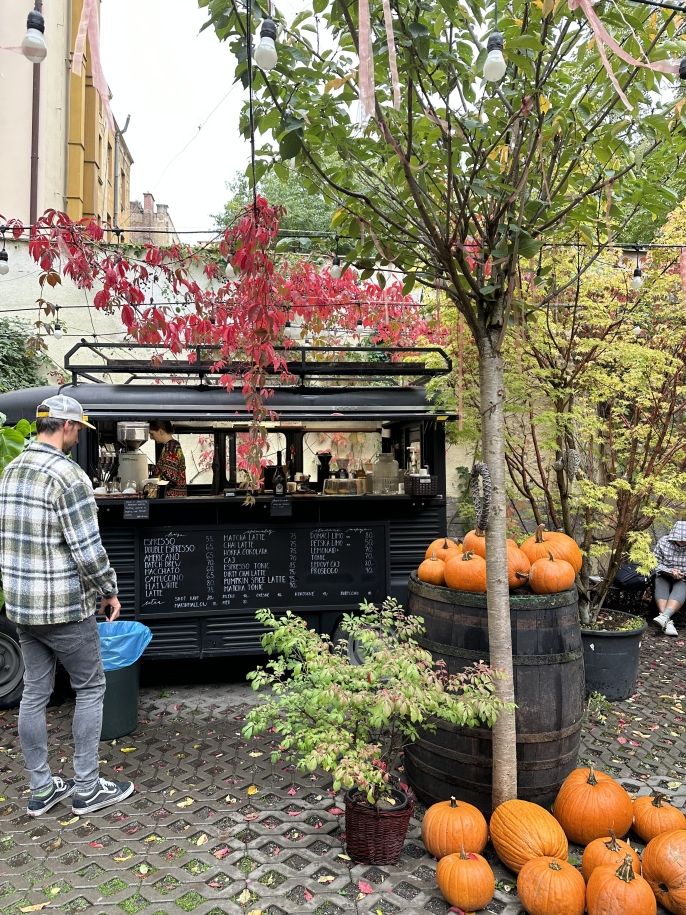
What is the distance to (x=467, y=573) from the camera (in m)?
3.45

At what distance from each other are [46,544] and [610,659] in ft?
14.4

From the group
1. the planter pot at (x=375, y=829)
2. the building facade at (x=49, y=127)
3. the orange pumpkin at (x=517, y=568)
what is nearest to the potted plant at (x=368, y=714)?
the planter pot at (x=375, y=829)

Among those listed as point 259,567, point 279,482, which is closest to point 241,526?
point 259,567

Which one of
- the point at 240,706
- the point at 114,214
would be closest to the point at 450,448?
the point at 240,706

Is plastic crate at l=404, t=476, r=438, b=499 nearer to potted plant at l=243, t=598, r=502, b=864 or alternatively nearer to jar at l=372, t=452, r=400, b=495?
jar at l=372, t=452, r=400, b=495

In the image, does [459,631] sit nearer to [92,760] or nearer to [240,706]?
[92,760]

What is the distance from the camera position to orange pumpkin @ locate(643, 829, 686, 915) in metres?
2.67

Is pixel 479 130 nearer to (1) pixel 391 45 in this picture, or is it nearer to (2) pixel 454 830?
(1) pixel 391 45

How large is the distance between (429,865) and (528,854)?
18.7 inches

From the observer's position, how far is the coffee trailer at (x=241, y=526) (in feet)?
17.1

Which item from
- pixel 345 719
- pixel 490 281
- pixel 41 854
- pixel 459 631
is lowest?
pixel 41 854

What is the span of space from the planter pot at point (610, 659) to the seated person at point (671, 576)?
7.71 ft

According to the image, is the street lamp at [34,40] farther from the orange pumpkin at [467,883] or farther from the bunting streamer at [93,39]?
the orange pumpkin at [467,883]

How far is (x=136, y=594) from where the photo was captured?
17.0ft
